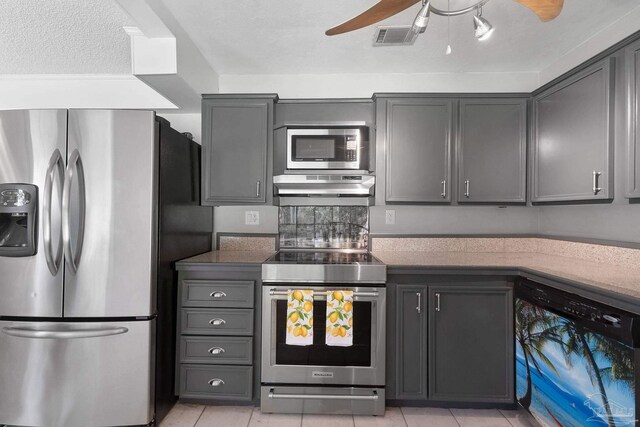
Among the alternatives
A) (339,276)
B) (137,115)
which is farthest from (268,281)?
(137,115)

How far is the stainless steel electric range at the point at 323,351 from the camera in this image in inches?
82.2

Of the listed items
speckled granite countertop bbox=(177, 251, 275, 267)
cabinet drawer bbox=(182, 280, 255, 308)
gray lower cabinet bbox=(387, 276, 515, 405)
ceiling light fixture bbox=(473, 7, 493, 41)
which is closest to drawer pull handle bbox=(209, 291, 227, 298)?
cabinet drawer bbox=(182, 280, 255, 308)

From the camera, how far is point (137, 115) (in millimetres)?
1901

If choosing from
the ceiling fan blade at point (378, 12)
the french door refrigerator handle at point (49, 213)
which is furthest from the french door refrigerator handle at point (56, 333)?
the ceiling fan blade at point (378, 12)

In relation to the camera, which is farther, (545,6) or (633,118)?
(633,118)

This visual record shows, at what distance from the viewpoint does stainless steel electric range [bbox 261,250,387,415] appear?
209 cm

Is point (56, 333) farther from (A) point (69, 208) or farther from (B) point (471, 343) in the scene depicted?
(B) point (471, 343)

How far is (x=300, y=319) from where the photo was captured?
2082 mm

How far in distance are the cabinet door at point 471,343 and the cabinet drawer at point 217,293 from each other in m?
1.18

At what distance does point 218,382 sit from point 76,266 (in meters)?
1.09

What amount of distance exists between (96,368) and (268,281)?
105 centimetres

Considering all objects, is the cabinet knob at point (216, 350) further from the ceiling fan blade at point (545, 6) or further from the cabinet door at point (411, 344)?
the ceiling fan blade at point (545, 6)

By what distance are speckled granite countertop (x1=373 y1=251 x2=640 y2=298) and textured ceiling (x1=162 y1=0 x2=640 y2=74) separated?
152 centimetres

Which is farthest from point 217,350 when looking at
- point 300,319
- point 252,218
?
point 252,218
